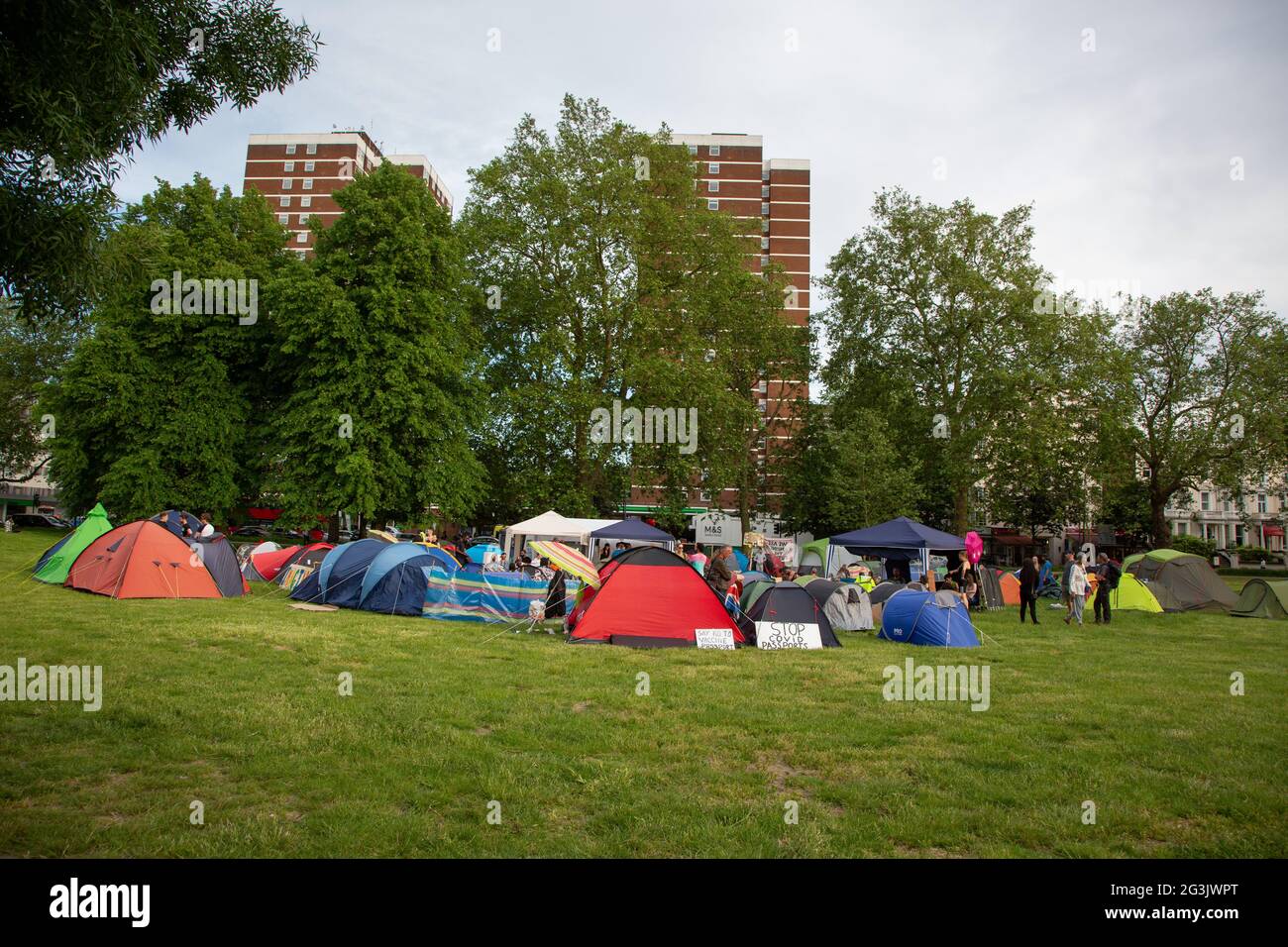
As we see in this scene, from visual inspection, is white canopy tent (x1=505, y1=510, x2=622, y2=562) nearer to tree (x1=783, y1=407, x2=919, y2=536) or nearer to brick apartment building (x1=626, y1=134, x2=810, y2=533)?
tree (x1=783, y1=407, x2=919, y2=536)

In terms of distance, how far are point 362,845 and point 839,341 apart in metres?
41.1

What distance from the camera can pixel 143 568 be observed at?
50.5ft

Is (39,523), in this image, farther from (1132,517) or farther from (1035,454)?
(1132,517)

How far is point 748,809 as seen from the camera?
16.3 ft

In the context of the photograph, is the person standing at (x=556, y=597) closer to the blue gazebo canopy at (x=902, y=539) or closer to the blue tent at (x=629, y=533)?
the blue tent at (x=629, y=533)

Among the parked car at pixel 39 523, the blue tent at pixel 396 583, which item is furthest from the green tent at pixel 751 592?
the parked car at pixel 39 523

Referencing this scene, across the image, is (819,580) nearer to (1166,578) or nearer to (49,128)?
(1166,578)

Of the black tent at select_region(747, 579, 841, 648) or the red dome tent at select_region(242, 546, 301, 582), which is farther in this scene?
the red dome tent at select_region(242, 546, 301, 582)

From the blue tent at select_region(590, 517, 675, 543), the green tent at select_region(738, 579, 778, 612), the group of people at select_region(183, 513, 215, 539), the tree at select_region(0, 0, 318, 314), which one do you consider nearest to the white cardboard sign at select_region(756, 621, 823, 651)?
the green tent at select_region(738, 579, 778, 612)

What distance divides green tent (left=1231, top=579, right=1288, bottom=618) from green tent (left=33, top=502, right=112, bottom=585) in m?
30.3

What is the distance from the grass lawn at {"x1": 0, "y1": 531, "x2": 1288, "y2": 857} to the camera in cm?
448

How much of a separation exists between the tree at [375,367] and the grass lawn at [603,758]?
48.6ft

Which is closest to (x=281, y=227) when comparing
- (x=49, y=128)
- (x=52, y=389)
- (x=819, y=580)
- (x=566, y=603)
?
(x=52, y=389)

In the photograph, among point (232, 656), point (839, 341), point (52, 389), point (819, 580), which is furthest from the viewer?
point (839, 341)
